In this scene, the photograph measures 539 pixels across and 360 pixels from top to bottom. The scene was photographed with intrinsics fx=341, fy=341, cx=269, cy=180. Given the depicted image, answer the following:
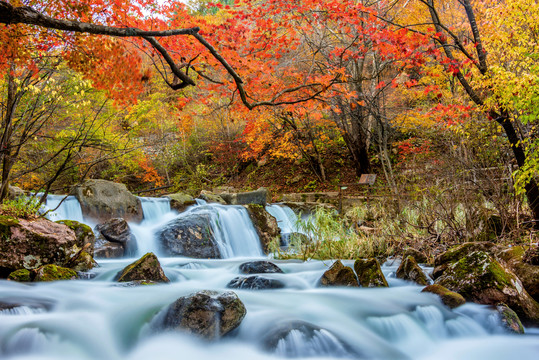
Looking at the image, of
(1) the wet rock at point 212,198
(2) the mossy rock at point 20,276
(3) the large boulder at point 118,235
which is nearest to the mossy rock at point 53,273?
(2) the mossy rock at point 20,276

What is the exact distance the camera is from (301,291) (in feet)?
17.5

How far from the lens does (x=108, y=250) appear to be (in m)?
7.79

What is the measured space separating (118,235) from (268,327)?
227 inches

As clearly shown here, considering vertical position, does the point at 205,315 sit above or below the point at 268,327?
above

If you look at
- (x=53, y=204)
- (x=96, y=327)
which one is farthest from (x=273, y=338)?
(x=53, y=204)

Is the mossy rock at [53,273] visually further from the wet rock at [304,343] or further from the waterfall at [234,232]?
the waterfall at [234,232]

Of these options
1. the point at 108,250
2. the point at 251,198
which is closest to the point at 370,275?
the point at 108,250

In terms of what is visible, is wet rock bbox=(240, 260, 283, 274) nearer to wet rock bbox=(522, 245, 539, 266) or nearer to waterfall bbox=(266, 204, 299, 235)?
wet rock bbox=(522, 245, 539, 266)

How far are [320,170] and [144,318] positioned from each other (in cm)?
1316

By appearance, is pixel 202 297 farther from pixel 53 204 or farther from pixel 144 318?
pixel 53 204

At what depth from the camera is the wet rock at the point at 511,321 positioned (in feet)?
12.6

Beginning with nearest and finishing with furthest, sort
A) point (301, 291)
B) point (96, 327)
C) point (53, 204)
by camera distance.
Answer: point (96, 327) → point (301, 291) → point (53, 204)

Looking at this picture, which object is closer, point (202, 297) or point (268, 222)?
point (202, 297)

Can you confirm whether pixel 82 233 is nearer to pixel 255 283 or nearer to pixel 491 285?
pixel 255 283
